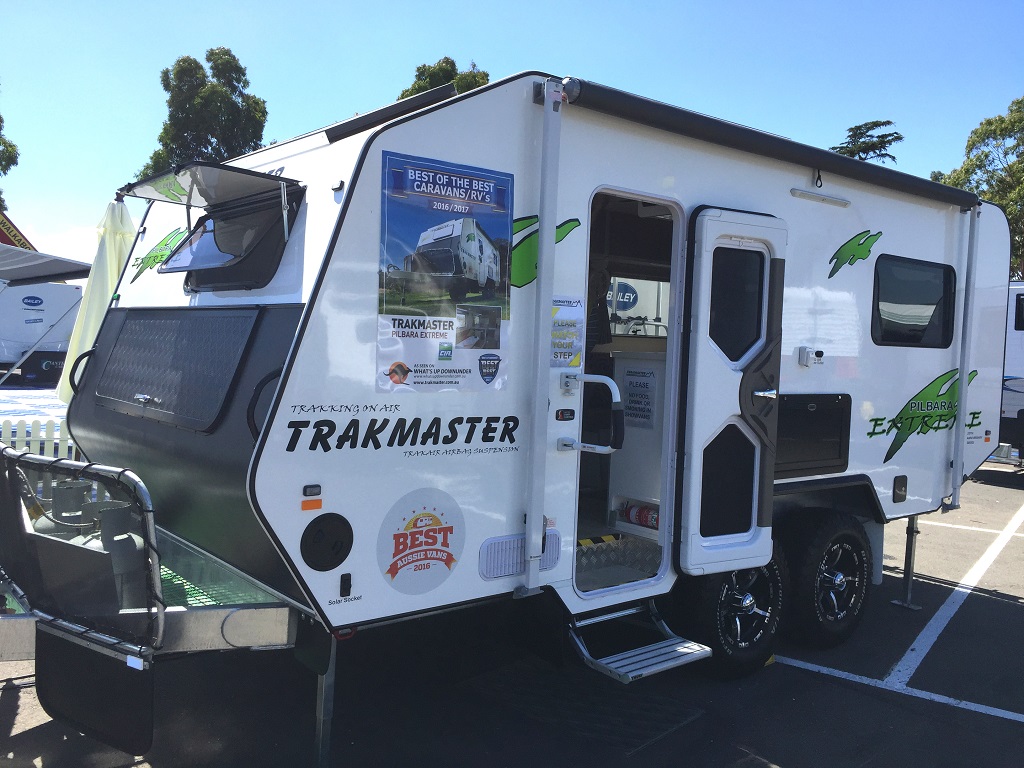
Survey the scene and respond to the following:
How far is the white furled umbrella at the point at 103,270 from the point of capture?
224 inches

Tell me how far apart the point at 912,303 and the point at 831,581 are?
186 cm

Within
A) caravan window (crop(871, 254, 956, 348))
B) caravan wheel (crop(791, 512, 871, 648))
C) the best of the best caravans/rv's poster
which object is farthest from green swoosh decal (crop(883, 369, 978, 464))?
the best of the best caravans/rv's poster

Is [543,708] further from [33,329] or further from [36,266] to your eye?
[33,329]

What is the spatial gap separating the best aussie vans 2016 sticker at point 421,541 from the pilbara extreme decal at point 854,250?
283 cm

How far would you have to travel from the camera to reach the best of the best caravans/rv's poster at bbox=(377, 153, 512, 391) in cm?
303

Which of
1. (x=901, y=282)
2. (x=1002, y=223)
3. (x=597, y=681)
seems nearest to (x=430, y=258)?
(x=597, y=681)

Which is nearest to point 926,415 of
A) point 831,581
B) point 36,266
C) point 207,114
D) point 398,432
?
point 831,581

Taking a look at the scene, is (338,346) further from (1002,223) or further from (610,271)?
(1002,223)

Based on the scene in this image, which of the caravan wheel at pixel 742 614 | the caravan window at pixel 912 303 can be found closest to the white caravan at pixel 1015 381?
the caravan window at pixel 912 303

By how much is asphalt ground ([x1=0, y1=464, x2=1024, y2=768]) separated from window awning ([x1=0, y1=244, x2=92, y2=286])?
4293mm

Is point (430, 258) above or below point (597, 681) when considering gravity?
above

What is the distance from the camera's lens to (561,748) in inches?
150

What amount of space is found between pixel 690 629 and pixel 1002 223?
156 inches

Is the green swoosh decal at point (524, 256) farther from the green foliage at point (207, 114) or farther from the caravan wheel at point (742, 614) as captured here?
the green foliage at point (207, 114)
